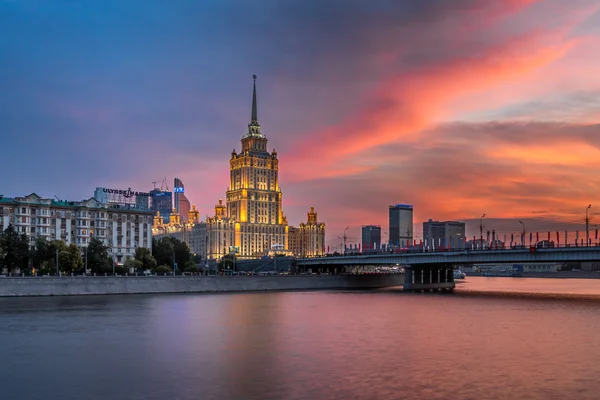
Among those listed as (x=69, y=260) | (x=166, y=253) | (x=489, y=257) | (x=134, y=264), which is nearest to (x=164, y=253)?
(x=166, y=253)

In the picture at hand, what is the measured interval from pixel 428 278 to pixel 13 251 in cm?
9155

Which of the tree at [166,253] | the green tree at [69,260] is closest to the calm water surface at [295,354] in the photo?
the green tree at [69,260]

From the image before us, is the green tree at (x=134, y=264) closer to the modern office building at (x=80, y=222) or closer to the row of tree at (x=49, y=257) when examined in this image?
the row of tree at (x=49, y=257)

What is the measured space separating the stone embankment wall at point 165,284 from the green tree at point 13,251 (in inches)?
754

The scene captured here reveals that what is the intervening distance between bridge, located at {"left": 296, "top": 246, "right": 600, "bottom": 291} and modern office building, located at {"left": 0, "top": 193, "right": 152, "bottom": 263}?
44512 mm

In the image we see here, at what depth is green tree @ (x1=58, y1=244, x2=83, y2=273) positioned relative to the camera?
128 metres

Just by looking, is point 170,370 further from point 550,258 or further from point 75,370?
point 550,258

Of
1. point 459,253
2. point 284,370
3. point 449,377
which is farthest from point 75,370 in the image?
point 459,253

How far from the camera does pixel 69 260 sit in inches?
5089

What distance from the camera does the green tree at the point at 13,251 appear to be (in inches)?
5098

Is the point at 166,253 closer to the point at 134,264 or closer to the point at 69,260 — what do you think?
the point at 134,264

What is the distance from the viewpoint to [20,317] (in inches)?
3017

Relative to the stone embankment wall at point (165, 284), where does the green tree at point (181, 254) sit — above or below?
above

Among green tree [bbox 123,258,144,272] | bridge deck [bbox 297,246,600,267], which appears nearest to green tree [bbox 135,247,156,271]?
green tree [bbox 123,258,144,272]
